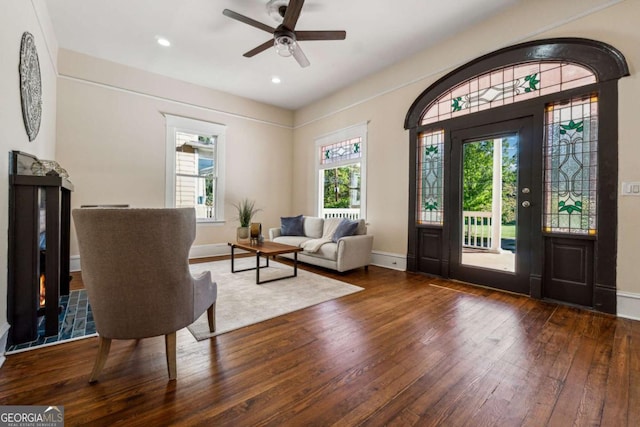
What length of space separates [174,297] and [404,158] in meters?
3.73

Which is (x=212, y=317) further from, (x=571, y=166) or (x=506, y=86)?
(x=506, y=86)

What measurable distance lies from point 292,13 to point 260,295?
2.88 m

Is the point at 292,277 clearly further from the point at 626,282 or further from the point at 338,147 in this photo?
the point at 626,282

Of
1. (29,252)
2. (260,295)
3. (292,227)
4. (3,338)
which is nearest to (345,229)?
(292,227)

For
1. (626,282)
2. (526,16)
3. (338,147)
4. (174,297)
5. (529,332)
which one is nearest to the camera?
(174,297)

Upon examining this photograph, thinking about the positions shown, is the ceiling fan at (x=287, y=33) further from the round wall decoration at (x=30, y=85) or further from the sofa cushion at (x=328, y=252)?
the sofa cushion at (x=328, y=252)

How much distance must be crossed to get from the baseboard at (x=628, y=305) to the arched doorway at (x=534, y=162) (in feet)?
0.15

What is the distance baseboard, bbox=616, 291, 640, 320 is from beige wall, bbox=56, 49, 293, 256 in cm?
543

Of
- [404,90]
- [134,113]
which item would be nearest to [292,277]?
[404,90]

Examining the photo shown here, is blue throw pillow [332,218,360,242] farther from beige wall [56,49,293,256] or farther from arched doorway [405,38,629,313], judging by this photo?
beige wall [56,49,293,256]

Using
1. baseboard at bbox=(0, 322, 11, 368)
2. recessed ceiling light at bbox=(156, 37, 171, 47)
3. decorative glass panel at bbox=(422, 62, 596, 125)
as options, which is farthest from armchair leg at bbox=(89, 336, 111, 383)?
decorative glass panel at bbox=(422, 62, 596, 125)

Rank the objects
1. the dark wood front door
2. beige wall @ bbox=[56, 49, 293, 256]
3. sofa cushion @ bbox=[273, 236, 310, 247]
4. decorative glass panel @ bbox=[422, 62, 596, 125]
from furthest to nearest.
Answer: sofa cushion @ bbox=[273, 236, 310, 247] → beige wall @ bbox=[56, 49, 293, 256] → the dark wood front door → decorative glass panel @ bbox=[422, 62, 596, 125]

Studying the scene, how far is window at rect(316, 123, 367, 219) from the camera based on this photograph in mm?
5148

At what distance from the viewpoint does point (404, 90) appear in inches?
168
